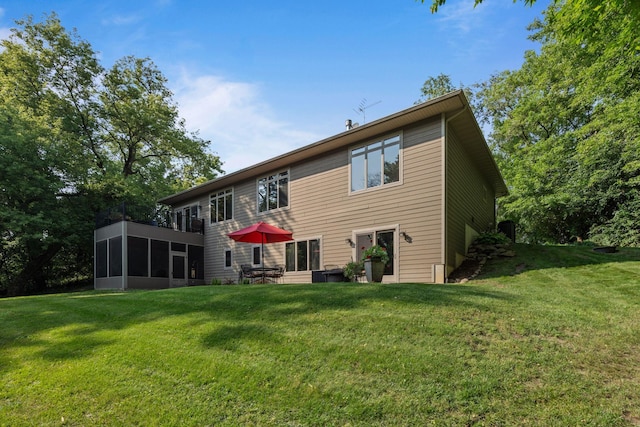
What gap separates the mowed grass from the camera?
3.15 m

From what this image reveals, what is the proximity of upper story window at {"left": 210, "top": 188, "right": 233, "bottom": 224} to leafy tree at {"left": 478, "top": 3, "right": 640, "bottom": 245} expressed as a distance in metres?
15.1

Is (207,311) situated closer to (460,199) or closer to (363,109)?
(460,199)

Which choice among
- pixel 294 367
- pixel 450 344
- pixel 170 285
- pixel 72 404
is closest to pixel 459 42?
pixel 450 344

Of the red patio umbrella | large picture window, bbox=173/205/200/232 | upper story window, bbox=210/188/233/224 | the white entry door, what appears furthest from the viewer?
large picture window, bbox=173/205/200/232

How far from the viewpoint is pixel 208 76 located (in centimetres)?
1202

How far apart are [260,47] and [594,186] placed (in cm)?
1740

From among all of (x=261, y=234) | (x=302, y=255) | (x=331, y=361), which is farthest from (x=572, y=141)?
(x=331, y=361)

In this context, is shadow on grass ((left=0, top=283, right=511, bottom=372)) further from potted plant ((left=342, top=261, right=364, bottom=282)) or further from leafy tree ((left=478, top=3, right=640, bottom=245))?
leafy tree ((left=478, top=3, right=640, bottom=245))

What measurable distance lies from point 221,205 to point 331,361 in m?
14.6

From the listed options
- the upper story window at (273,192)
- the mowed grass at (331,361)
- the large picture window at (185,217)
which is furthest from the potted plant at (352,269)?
the large picture window at (185,217)

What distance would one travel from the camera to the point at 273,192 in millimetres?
14898

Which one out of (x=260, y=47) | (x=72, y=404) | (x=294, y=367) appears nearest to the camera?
(x=72, y=404)

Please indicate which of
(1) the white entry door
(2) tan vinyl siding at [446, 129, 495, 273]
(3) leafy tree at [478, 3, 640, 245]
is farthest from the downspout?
(1) the white entry door

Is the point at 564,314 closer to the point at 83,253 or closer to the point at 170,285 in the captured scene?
the point at 170,285
